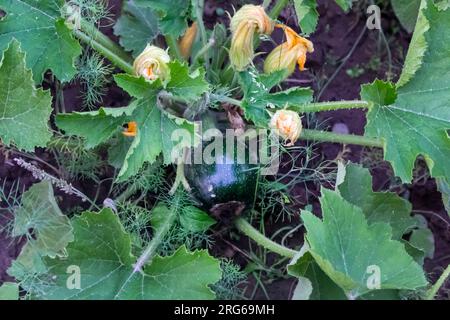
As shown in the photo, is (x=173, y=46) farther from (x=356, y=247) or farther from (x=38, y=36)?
(x=356, y=247)

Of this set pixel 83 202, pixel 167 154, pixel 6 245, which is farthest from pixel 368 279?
pixel 6 245

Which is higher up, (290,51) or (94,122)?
(290,51)

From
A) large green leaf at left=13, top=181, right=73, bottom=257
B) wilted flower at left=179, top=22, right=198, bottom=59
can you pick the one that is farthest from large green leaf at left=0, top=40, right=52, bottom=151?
wilted flower at left=179, top=22, right=198, bottom=59

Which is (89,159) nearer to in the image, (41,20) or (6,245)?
(6,245)

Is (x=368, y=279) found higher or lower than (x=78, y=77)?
lower

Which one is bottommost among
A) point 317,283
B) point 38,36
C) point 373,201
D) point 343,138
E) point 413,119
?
point 317,283

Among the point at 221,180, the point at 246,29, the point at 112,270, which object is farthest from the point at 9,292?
the point at 246,29

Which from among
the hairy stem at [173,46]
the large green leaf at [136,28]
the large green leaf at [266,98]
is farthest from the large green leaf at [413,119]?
the large green leaf at [136,28]
